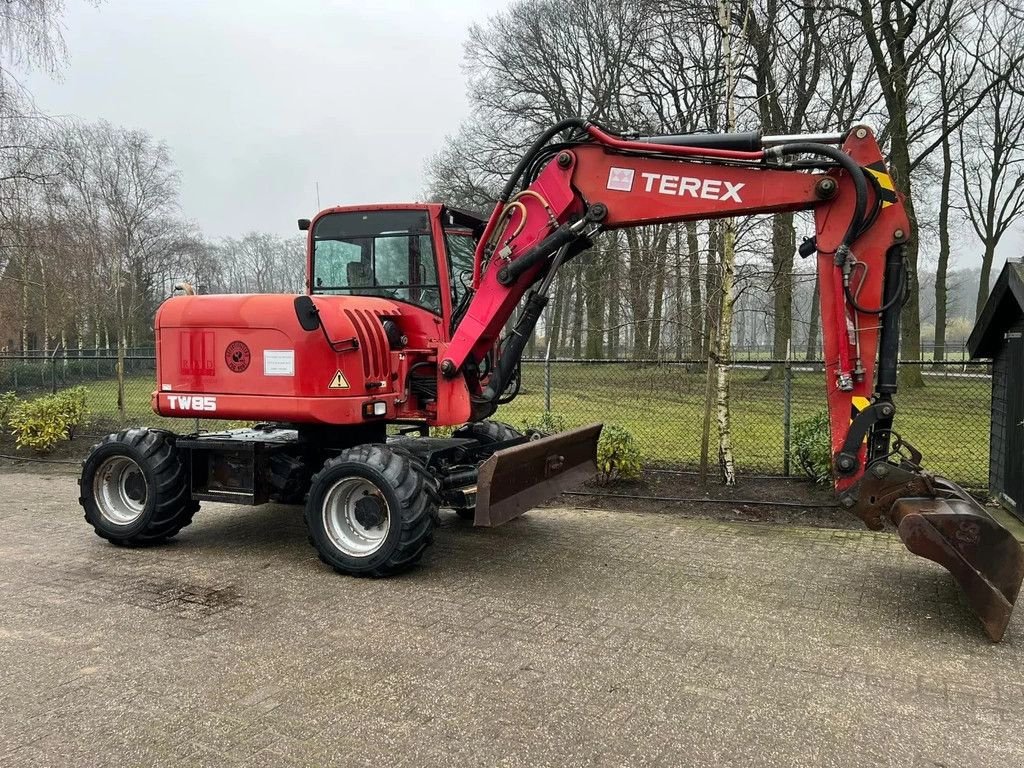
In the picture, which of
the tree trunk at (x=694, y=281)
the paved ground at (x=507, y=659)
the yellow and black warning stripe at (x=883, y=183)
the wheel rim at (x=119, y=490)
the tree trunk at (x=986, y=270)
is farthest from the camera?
the tree trunk at (x=986, y=270)

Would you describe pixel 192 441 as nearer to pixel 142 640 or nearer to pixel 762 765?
pixel 142 640

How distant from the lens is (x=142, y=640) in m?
4.40

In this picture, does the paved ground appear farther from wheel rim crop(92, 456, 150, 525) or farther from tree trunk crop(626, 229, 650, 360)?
tree trunk crop(626, 229, 650, 360)

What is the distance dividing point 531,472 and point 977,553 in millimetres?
2969

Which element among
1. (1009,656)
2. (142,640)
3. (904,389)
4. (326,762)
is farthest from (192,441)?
(904,389)

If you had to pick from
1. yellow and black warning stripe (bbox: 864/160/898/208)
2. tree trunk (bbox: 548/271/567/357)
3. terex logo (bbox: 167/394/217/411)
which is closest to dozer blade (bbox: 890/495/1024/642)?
yellow and black warning stripe (bbox: 864/160/898/208)

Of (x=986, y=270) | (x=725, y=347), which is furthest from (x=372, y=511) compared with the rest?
(x=986, y=270)

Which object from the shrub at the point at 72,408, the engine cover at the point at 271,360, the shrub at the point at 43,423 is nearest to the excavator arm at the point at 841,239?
the engine cover at the point at 271,360

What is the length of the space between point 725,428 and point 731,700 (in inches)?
194

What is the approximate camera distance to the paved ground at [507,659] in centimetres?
328

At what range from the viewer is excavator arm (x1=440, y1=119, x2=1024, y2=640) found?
444 cm

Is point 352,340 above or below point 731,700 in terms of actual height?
above

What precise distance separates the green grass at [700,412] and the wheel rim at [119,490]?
5.93m

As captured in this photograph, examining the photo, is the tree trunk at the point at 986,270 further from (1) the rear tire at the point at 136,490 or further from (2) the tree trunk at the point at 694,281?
(1) the rear tire at the point at 136,490
